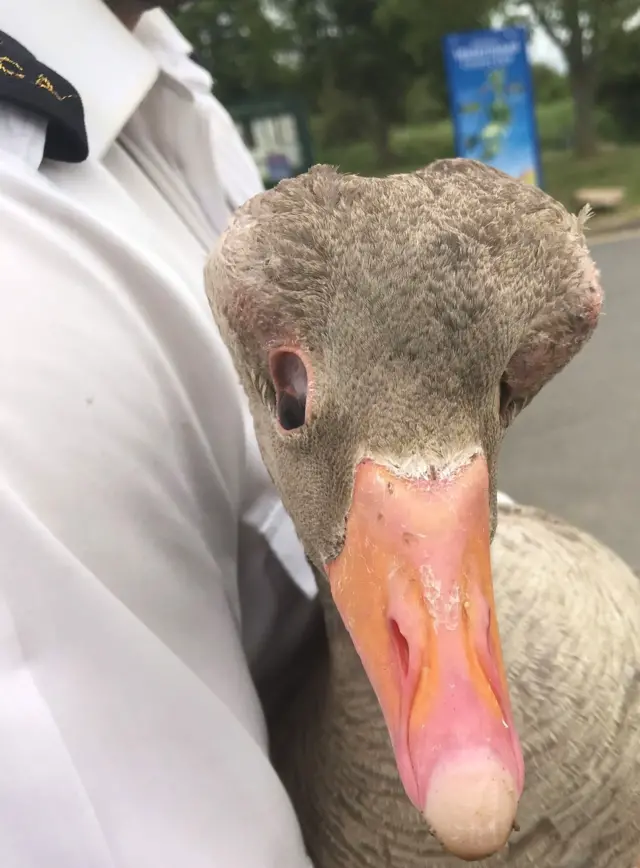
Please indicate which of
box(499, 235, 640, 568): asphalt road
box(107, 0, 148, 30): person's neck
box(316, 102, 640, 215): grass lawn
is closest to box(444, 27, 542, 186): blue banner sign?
box(316, 102, 640, 215): grass lawn

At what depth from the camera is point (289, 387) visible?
39 cm

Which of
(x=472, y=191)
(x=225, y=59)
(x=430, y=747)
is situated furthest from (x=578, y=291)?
(x=225, y=59)

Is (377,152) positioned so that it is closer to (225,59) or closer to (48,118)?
(225,59)

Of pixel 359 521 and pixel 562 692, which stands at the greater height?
pixel 359 521

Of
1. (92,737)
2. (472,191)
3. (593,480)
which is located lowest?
(593,480)

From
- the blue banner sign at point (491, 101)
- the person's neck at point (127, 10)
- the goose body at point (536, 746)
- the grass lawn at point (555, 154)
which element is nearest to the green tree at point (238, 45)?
the grass lawn at point (555, 154)

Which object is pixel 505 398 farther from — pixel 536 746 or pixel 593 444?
pixel 593 444

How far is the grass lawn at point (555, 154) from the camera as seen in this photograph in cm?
346

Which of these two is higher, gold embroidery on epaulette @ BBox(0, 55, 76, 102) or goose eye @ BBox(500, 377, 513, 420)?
gold embroidery on epaulette @ BBox(0, 55, 76, 102)

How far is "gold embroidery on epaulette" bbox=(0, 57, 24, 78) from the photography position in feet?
Answer: 1.44

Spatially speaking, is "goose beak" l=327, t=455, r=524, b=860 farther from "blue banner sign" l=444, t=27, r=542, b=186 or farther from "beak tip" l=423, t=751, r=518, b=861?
"blue banner sign" l=444, t=27, r=542, b=186

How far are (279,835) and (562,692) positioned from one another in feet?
0.67

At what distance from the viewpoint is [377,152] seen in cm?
358

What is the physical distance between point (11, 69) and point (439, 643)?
0.40 m
